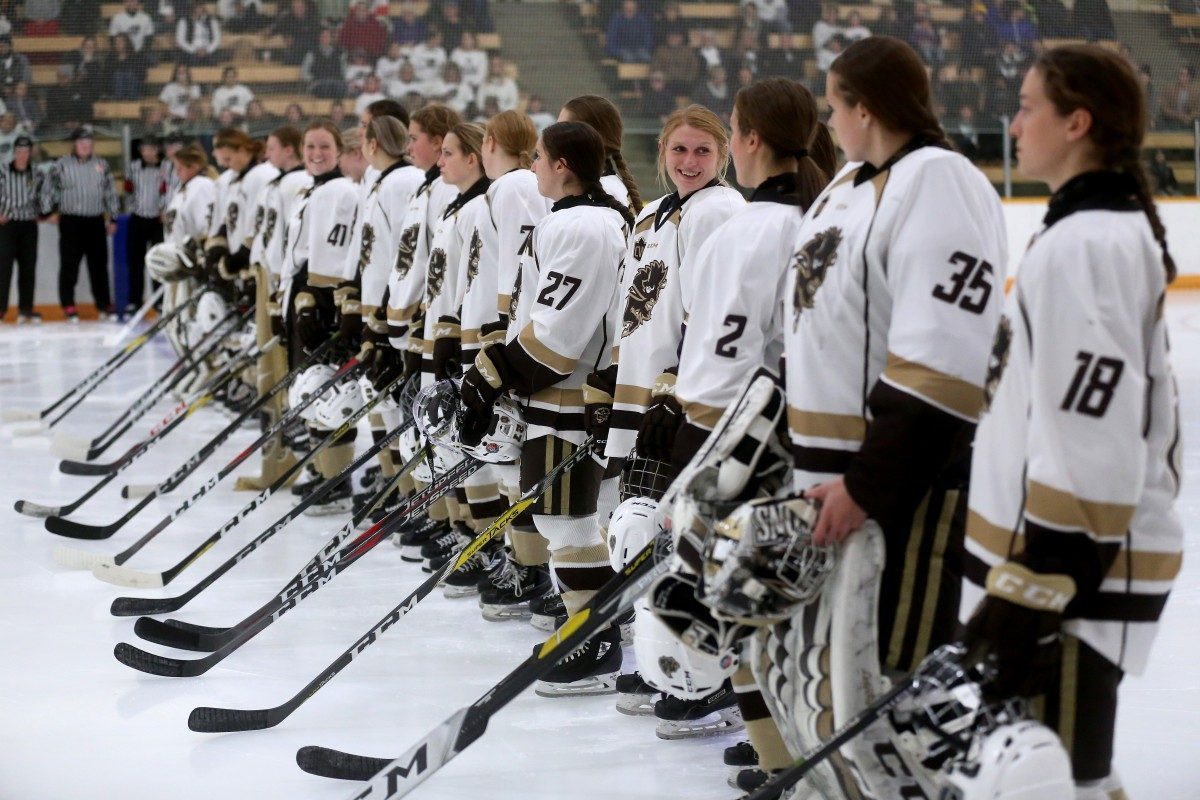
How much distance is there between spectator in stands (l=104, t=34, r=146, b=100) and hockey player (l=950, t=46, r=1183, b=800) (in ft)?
35.0

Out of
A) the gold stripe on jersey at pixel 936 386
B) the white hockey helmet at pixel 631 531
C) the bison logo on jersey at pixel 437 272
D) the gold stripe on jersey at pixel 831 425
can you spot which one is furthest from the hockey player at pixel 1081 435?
the bison logo on jersey at pixel 437 272

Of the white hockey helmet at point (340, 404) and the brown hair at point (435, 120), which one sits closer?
the brown hair at point (435, 120)

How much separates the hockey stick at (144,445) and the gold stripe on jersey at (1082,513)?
3780mm

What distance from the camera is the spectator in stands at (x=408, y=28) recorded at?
11.1m

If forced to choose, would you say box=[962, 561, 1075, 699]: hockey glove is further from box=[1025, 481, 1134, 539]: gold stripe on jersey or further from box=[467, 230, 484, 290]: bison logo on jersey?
box=[467, 230, 484, 290]: bison logo on jersey

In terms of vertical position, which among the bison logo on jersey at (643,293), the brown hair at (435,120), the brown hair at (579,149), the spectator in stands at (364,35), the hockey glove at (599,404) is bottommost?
the hockey glove at (599,404)

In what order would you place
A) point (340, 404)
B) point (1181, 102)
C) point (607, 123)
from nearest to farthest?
point (607, 123)
point (340, 404)
point (1181, 102)

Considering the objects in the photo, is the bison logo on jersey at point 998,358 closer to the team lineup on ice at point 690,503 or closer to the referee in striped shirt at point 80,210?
the team lineup on ice at point 690,503

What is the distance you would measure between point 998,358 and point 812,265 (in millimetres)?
311

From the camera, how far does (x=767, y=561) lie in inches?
58.6

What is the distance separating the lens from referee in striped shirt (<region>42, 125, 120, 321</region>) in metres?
10.6

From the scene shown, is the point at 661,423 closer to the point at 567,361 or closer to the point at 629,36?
the point at 567,361

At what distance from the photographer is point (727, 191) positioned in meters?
2.49

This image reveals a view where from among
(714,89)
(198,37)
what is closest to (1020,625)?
(714,89)
